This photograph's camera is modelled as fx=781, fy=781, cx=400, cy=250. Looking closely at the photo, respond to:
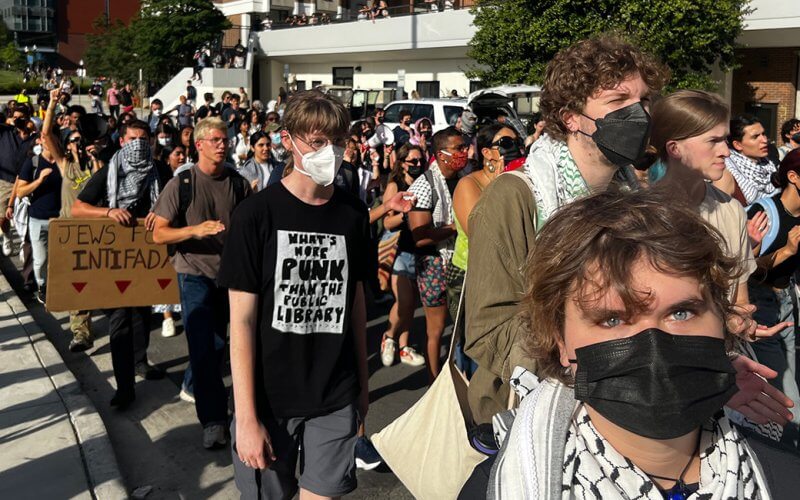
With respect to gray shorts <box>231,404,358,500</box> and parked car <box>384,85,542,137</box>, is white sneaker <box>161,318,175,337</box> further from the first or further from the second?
parked car <box>384,85,542,137</box>

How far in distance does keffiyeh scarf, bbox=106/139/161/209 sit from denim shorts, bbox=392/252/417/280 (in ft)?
6.58

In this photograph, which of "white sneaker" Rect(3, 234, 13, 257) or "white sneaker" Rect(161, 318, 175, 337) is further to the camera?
"white sneaker" Rect(3, 234, 13, 257)

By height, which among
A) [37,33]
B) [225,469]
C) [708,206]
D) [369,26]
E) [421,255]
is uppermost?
[37,33]

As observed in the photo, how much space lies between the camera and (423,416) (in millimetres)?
2309

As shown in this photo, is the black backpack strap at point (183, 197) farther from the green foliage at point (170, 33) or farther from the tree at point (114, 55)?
the tree at point (114, 55)

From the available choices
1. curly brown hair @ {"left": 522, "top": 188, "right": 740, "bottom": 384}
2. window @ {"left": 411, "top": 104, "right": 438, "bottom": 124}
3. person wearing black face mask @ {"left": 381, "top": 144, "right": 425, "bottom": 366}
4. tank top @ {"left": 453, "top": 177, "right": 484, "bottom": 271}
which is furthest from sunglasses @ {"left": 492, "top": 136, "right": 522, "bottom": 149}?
window @ {"left": 411, "top": 104, "right": 438, "bottom": 124}

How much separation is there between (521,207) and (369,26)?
34.0m

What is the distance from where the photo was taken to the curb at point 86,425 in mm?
4273

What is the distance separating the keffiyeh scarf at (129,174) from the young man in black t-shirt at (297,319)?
281 cm

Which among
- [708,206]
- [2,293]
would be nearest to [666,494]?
[708,206]

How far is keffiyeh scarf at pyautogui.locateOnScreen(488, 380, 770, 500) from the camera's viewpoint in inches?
56.9

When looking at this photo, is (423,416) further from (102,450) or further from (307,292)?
(102,450)

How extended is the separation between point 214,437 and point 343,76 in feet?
118

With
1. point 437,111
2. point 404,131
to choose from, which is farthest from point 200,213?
point 437,111
